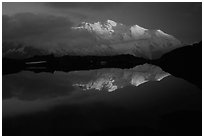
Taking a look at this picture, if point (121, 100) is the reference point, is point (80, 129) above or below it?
above

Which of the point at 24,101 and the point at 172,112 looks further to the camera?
the point at 24,101

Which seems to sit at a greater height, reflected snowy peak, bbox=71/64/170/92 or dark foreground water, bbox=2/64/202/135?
dark foreground water, bbox=2/64/202/135

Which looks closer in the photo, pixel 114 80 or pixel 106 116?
pixel 106 116

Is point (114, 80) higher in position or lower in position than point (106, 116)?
lower

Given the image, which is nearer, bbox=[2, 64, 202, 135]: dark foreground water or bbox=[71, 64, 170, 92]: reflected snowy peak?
bbox=[2, 64, 202, 135]: dark foreground water

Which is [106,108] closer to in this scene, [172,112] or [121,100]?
[121,100]

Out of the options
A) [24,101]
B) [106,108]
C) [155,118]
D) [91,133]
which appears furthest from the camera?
[24,101]

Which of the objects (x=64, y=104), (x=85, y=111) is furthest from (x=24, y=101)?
(x=85, y=111)

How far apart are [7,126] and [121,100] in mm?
8719

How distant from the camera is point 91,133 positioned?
10.4 meters

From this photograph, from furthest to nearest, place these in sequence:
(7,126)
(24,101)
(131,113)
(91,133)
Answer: (24,101), (131,113), (7,126), (91,133)

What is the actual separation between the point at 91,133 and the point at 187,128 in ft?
14.7

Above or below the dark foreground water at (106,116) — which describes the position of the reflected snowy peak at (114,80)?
below

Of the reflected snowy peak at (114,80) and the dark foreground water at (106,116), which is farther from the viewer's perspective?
the reflected snowy peak at (114,80)
